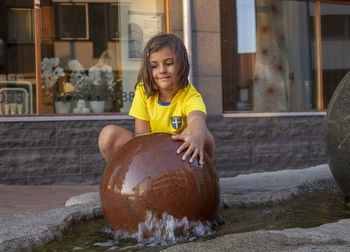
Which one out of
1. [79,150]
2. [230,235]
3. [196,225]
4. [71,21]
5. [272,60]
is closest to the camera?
[230,235]

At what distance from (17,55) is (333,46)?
220 inches

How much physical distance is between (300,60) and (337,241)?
251 inches

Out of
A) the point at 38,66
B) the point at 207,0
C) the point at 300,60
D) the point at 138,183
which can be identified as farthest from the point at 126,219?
the point at 300,60

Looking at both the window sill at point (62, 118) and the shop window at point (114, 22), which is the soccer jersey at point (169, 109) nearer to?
the window sill at point (62, 118)

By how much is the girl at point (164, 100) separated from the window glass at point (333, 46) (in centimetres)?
546

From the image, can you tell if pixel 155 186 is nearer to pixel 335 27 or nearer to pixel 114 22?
pixel 114 22

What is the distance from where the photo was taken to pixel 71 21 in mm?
6809

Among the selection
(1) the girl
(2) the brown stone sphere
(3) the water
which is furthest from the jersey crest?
(3) the water

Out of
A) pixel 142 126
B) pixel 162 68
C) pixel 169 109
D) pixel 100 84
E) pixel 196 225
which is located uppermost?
pixel 100 84

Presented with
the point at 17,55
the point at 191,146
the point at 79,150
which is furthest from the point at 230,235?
the point at 17,55

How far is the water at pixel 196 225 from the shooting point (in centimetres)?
269

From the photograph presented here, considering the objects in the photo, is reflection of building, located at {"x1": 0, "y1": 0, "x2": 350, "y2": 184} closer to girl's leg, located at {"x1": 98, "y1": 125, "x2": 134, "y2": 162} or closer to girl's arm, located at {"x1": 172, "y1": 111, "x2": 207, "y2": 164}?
girl's leg, located at {"x1": 98, "y1": 125, "x2": 134, "y2": 162}

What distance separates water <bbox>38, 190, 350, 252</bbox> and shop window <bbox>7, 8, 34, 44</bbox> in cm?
412

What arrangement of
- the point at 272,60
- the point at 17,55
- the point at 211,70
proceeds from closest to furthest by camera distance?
1. the point at 17,55
2. the point at 211,70
3. the point at 272,60
